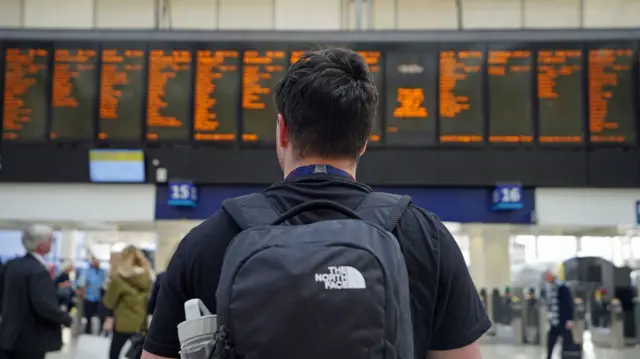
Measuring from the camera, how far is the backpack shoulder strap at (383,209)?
133cm

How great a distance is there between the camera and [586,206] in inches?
391

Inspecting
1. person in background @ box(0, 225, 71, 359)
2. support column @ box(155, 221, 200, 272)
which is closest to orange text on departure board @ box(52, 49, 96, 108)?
support column @ box(155, 221, 200, 272)

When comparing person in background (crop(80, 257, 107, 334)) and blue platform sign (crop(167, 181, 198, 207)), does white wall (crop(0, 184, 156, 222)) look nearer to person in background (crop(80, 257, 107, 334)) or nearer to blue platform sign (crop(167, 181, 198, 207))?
blue platform sign (crop(167, 181, 198, 207))

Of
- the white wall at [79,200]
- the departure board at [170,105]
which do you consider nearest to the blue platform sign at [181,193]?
the white wall at [79,200]

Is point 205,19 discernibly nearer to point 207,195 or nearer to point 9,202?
point 207,195

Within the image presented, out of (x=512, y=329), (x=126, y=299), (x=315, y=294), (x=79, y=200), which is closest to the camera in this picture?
(x=315, y=294)

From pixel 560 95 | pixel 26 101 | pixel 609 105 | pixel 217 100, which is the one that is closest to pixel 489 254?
pixel 560 95

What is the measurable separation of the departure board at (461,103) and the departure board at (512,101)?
17 cm

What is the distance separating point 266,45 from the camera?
32.4 feet

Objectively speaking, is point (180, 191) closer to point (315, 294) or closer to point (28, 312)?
point (28, 312)

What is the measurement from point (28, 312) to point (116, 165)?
17.2 feet

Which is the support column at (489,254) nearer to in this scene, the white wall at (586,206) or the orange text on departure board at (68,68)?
the white wall at (586,206)

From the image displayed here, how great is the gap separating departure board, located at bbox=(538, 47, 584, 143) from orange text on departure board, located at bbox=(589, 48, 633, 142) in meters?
0.16

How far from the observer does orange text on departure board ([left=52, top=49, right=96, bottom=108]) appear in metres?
9.88
